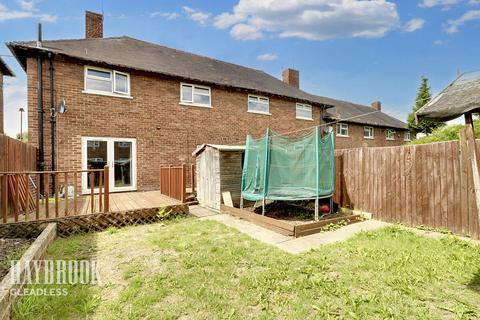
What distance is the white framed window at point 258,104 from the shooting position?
13.7 meters

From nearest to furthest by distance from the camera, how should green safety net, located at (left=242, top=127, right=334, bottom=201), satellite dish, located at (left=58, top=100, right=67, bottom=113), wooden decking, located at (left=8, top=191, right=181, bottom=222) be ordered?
wooden decking, located at (left=8, top=191, right=181, bottom=222)
green safety net, located at (left=242, top=127, right=334, bottom=201)
satellite dish, located at (left=58, top=100, right=67, bottom=113)

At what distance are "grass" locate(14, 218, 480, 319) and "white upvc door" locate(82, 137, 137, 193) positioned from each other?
186 inches

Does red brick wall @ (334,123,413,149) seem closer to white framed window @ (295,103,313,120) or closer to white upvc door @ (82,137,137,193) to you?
white framed window @ (295,103,313,120)

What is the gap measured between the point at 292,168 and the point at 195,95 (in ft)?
23.3

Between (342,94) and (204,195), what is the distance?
22.5 meters

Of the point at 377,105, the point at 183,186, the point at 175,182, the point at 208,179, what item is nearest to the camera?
the point at 183,186

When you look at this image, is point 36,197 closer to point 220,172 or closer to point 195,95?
point 220,172

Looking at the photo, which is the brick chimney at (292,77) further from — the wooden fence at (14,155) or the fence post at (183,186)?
the wooden fence at (14,155)

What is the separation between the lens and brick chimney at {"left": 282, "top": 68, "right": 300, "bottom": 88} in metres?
19.0

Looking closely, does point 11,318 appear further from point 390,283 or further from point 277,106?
point 277,106

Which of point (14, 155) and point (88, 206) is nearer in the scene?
point (14, 155)

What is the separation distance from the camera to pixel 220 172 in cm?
795

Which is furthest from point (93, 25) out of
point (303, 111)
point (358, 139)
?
point (358, 139)

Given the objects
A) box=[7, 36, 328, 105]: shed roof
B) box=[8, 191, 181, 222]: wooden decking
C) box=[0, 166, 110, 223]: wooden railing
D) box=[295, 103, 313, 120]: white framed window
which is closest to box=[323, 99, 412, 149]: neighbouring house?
box=[295, 103, 313, 120]: white framed window
